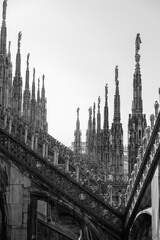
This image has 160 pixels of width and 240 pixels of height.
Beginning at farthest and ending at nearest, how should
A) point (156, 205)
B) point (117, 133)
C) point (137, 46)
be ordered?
point (117, 133) < point (137, 46) < point (156, 205)

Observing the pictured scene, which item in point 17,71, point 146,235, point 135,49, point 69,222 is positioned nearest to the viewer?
point 146,235

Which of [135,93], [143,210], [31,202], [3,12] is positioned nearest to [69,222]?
[31,202]

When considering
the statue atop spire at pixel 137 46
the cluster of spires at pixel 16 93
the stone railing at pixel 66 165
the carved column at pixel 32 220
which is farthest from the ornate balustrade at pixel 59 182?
the cluster of spires at pixel 16 93

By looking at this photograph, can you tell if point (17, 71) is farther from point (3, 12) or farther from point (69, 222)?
point (69, 222)

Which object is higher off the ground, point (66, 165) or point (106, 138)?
point (106, 138)

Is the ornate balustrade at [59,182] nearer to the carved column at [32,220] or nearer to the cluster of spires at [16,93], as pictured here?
the carved column at [32,220]

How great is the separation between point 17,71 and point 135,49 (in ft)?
70.4

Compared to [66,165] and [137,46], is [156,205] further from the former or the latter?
[137,46]

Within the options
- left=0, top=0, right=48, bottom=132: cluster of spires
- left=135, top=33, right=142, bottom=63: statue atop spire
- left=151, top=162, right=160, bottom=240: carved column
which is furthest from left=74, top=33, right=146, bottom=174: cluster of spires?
left=151, top=162, right=160, bottom=240: carved column

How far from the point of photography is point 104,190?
2588cm

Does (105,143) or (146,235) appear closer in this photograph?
(146,235)

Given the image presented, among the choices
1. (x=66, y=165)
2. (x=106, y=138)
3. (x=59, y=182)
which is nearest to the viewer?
(x=59, y=182)

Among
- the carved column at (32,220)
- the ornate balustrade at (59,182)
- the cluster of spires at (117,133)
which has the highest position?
the cluster of spires at (117,133)

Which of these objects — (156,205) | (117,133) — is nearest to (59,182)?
(156,205)
